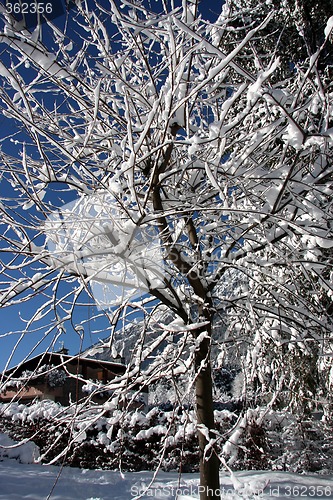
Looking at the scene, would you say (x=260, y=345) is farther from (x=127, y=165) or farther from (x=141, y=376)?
(x=127, y=165)

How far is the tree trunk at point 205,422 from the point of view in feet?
8.55

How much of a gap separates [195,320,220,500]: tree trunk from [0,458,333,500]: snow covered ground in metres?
1.68

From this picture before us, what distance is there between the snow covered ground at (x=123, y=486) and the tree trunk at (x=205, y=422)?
1676mm

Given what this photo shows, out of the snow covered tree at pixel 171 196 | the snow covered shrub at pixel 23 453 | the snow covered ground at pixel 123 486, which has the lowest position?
the snow covered ground at pixel 123 486

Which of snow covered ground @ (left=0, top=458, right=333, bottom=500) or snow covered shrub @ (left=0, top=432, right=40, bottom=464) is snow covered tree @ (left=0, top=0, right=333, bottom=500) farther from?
snow covered shrub @ (left=0, top=432, right=40, bottom=464)

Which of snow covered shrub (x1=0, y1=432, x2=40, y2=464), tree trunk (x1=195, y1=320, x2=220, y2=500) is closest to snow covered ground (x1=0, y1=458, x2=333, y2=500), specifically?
snow covered shrub (x1=0, y1=432, x2=40, y2=464)

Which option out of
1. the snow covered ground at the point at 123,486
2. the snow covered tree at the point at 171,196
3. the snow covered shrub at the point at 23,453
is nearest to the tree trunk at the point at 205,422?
the snow covered tree at the point at 171,196

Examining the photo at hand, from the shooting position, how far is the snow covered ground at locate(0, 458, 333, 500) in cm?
460

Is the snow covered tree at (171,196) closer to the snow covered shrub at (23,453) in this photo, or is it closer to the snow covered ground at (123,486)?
the snow covered ground at (123,486)

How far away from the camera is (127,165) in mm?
1811

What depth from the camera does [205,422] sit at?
278 cm

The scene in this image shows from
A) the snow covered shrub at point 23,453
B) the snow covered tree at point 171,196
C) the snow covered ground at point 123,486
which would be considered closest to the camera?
the snow covered tree at point 171,196

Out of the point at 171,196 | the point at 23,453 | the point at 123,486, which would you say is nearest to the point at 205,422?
the point at 171,196

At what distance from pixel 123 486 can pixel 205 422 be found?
12.1ft
